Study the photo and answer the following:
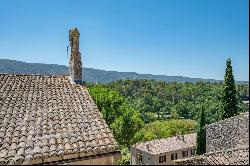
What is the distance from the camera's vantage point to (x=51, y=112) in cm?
901

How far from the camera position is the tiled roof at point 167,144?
52031 mm

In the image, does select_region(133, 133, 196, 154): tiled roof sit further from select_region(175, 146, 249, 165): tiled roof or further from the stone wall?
select_region(175, 146, 249, 165): tiled roof

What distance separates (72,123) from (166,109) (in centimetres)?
13965

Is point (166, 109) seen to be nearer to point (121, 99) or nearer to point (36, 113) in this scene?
point (121, 99)

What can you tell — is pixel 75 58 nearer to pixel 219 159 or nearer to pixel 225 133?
pixel 219 159

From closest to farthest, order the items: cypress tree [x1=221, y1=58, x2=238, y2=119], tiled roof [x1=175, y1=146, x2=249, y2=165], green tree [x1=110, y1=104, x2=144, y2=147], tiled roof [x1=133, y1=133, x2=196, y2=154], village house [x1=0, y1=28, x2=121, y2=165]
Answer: tiled roof [x1=175, y1=146, x2=249, y2=165] → village house [x1=0, y1=28, x2=121, y2=165] → green tree [x1=110, y1=104, x2=144, y2=147] → cypress tree [x1=221, y1=58, x2=238, y2=119] → tiled roof [x1=133, y1=133, x2=196, y2=154]

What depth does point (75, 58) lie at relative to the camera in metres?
12.6

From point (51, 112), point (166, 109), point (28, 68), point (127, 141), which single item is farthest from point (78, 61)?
point (28, 68)

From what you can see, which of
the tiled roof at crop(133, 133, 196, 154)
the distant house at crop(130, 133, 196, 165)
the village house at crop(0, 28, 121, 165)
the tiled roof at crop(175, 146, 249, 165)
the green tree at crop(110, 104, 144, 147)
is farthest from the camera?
the tiled roof at crop(133, 133, 196, 154)

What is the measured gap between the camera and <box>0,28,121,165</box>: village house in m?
6.73

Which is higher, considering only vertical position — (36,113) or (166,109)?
(36,113)

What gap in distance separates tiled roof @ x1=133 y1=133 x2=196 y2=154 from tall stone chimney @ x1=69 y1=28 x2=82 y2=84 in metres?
39.1

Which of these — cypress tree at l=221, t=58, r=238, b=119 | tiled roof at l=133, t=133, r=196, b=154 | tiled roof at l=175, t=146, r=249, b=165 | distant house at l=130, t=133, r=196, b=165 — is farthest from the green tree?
tiled roof at l=175, t=146, r=249, b=165

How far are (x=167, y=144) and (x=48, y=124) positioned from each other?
49025 mm
